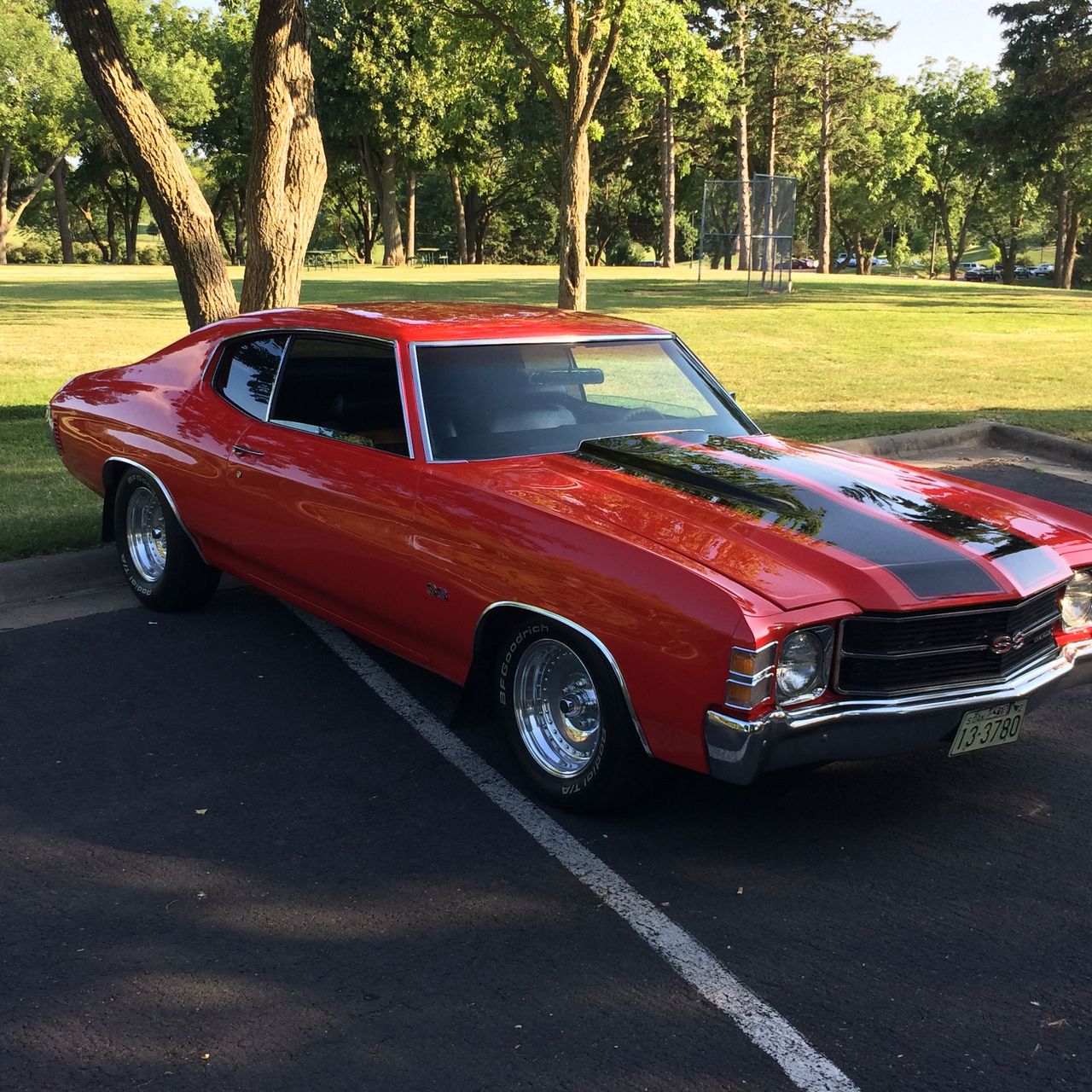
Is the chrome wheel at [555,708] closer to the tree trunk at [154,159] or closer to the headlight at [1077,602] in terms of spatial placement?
the headlight at [1077,602]

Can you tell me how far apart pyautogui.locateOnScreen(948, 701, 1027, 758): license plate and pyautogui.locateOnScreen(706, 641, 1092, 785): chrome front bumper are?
28 mm

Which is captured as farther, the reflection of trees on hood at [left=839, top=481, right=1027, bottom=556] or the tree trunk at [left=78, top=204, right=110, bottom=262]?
the tree trunk at [left=78, top=204, right=110, bottom=262]

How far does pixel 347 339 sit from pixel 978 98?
7188cm

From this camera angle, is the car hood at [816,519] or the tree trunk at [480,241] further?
the tree trunk at [480,241]

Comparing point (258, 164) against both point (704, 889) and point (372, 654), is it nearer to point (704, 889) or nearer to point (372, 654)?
point (372, 654)

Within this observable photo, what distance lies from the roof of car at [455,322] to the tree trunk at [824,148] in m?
52.8

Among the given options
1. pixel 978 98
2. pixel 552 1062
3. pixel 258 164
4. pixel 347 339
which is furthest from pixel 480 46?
pixel 978 98

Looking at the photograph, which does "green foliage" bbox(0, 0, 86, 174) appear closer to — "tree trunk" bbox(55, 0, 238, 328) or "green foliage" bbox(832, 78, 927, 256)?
"green foliage" bbox(832, 78, 927, 256)

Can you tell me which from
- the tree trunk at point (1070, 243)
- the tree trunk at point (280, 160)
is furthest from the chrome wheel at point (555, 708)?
the tree trunk at point (1070, 243)

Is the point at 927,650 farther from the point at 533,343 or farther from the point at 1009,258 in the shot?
the point at 1009,258

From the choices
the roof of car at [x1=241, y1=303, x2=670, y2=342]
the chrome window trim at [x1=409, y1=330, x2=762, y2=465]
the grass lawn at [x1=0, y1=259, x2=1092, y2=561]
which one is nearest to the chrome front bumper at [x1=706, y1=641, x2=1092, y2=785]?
the chrome window trim at [x1=409, y1=330, x2=762, y2=465]

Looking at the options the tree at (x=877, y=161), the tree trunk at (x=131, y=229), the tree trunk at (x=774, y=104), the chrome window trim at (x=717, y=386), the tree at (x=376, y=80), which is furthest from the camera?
the tree trunk at (x=131, y=229)

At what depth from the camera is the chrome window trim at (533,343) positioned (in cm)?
454

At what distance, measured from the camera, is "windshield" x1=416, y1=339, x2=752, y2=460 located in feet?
15.3
